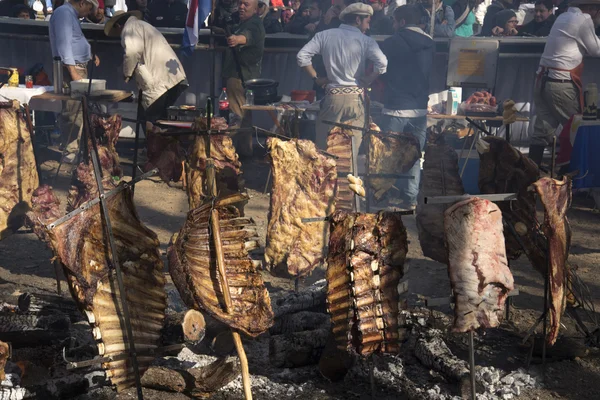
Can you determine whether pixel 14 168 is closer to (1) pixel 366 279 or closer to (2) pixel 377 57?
(1) pixel 366 279

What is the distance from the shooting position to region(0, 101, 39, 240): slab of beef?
7.52 m

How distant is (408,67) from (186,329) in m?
7.11

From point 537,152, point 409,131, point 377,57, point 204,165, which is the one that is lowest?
point 537,152

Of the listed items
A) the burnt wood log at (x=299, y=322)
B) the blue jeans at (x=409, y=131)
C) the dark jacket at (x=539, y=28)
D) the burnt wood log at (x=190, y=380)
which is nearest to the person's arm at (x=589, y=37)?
the blue jeans at (x=409, y=131)

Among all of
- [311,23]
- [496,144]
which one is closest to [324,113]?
[311,23]

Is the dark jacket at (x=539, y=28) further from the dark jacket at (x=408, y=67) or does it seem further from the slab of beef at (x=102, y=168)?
the slab of beef at (x=102, y=168)

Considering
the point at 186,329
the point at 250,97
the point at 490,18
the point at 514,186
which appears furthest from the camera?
the point at 490,18

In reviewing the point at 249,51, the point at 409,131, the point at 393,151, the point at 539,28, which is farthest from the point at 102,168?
the point at 539,28

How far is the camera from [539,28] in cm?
1494

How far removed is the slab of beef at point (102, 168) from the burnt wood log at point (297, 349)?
220 centimetres

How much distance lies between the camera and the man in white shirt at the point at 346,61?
11.1 m

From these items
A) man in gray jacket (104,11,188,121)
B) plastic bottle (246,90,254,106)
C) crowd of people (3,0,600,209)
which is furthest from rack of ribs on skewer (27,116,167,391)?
man in gray jacket (104,11,188,121)

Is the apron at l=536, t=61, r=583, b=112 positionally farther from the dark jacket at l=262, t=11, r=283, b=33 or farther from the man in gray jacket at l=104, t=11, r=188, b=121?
the man in gray jacket at l=104, t=11, r=188, b=121

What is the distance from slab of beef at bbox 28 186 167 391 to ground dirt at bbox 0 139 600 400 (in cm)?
56
